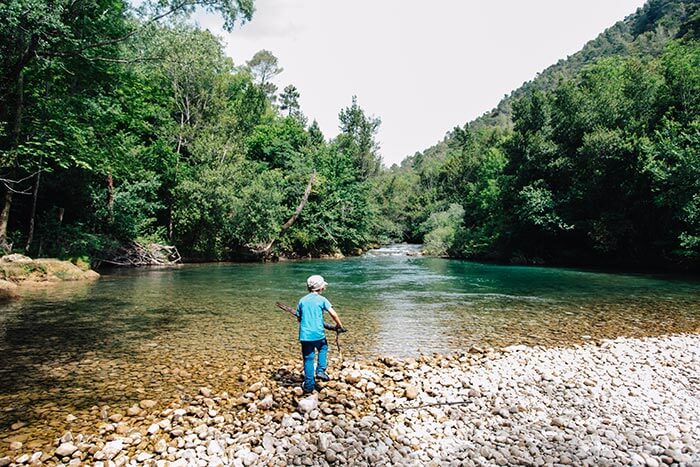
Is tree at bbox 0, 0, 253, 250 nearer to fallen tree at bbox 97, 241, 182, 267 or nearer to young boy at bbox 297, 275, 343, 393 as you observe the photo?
fallen tree at bbox 97, 241, 182, 267

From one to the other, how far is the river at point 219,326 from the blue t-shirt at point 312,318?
180 centimetres

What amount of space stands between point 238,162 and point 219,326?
25622 millimetres

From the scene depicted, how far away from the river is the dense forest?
5.98m

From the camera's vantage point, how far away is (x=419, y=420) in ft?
17.2

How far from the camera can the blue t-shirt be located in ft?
19.4

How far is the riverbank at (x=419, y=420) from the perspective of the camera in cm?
438

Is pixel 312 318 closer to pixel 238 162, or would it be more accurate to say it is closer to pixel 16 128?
pixel 16 128

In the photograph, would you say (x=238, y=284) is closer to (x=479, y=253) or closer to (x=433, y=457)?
(x=433, y=457)

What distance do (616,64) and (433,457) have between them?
43.8m

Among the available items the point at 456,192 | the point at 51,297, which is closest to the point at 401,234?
the point at 456,192

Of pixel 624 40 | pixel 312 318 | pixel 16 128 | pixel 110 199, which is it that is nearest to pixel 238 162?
pixel 110 199

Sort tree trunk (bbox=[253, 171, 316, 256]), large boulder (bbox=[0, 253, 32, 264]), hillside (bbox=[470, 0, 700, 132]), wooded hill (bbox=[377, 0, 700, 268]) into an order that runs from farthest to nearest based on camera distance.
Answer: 1. hillside (bbox=[470, 0, 700, 132])
2. tree trunk (bbox=[253, 171, 316, 256])
3. wooded hill (bbox=[377, 0, 700, 268])
4. large boulder (bbox=[0, 253, 32, 264])

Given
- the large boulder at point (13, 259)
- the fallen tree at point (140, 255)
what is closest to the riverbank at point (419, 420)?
the large boulder at point (13, 259)

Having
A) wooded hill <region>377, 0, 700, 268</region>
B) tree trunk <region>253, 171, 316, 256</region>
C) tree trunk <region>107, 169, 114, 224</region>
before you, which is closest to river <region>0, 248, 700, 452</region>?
tree trunk <region>107, 169, 114, 224</region>
